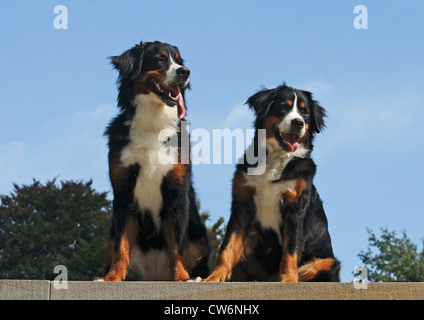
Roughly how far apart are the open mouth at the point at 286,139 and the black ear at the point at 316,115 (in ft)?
1.06

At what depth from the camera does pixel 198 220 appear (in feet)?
21.7

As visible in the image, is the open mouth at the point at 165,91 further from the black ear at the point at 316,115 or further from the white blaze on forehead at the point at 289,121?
the black ear at the point at 316,115

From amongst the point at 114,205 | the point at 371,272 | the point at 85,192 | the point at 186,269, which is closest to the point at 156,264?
the point at 186,269

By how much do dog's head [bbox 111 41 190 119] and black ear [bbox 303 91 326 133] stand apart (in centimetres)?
132

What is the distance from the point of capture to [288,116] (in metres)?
6.11

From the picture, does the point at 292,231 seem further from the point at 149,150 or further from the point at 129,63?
the point at 129,63

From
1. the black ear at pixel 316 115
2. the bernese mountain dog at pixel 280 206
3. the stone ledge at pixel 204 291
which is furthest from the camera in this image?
the black ear at pixel 316 115

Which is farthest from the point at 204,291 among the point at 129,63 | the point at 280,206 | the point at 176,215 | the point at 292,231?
the point at 129,63

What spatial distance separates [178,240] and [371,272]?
72.5ft

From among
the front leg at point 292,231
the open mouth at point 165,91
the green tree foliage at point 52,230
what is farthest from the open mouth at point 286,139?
the green tree foliage at point 52,230

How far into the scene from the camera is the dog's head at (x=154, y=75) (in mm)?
6160

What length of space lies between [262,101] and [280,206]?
114cm

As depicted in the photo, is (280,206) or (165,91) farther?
(165,91)
